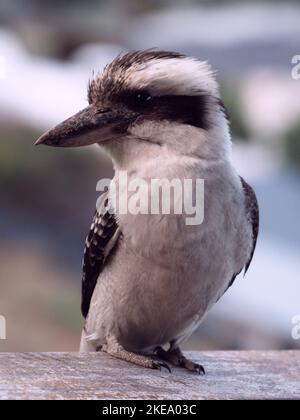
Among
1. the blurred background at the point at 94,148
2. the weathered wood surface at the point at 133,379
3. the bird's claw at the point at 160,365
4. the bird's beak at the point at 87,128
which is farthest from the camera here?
the blurred background at the point at 94,148

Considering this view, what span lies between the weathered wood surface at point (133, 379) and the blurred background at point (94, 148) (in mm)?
1239

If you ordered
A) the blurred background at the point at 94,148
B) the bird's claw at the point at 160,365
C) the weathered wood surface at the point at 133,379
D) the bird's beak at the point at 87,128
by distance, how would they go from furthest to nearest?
the blurred background at the point at 94,148, the bird's claw at the point at 160,365, the bird's beak at the point at 87,128, the weathered wood surface at the point at 133,379

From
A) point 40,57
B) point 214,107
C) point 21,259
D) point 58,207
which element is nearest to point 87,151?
point 58,207

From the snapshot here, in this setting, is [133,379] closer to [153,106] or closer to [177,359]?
[177,359]

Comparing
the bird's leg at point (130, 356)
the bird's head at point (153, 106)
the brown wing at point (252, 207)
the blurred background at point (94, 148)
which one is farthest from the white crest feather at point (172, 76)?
the blurred background at point (94, 148)

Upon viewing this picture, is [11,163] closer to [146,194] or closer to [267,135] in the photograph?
[267,135]

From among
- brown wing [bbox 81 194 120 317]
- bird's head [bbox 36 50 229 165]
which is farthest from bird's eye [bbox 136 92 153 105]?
brown wing [bbox 81 194 120 317]

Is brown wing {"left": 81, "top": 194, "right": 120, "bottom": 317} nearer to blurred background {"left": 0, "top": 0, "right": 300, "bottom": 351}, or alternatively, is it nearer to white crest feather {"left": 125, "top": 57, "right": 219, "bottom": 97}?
white crest feather {"left": 125, "top": 57, "right": 219, "bottom": 97}

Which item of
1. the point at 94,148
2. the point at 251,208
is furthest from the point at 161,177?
the point at 94,148

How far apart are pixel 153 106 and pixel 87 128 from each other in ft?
0.38

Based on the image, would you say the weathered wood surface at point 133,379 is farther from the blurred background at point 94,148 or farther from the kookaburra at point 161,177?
the blurred background at point 94,148

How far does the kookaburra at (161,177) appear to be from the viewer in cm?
157

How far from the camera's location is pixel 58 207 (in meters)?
5.04

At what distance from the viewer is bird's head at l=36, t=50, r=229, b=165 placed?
5.14 ft
